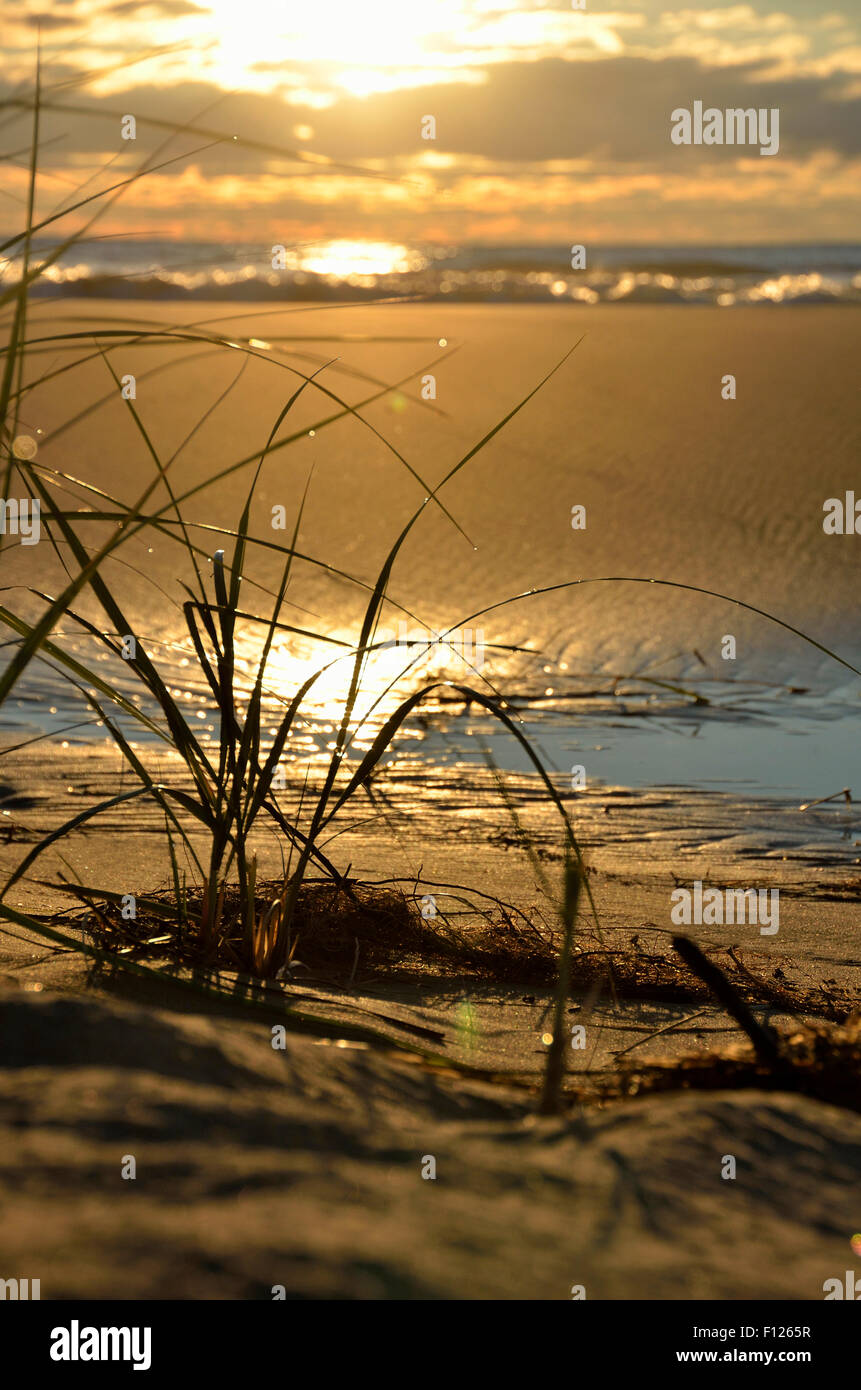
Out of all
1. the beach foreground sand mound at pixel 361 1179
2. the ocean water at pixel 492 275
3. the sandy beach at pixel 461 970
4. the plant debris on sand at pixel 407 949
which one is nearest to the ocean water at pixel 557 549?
the sandy beach at pixel 461 970

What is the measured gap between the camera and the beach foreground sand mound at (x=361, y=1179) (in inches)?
38.9

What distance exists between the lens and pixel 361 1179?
1.15 meters

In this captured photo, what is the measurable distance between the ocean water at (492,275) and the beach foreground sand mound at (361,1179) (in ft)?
42.4

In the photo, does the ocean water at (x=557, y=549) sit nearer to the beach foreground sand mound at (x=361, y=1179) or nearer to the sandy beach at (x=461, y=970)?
the sandy beach at (x=461, y=970)

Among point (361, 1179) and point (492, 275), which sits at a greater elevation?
point (492, 275)

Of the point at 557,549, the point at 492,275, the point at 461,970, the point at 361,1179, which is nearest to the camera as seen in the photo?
the point at 361,1179

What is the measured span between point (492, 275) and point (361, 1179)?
22693mm

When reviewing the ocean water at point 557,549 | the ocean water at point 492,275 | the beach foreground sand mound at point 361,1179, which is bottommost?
the beach foreground sand mound at point 361,1179

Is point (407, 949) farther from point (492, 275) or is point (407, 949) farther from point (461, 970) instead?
point (492, 275)

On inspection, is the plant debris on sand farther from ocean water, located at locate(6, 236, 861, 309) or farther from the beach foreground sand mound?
ocean water, located at locate(6, 236, 861, 309)

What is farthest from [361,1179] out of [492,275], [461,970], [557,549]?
[492,275]

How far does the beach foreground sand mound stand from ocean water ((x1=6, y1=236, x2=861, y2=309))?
1292 cm

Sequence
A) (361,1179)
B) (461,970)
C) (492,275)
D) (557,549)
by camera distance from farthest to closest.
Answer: (492,275) → (557,549) → (461,970) → (361,1179)
